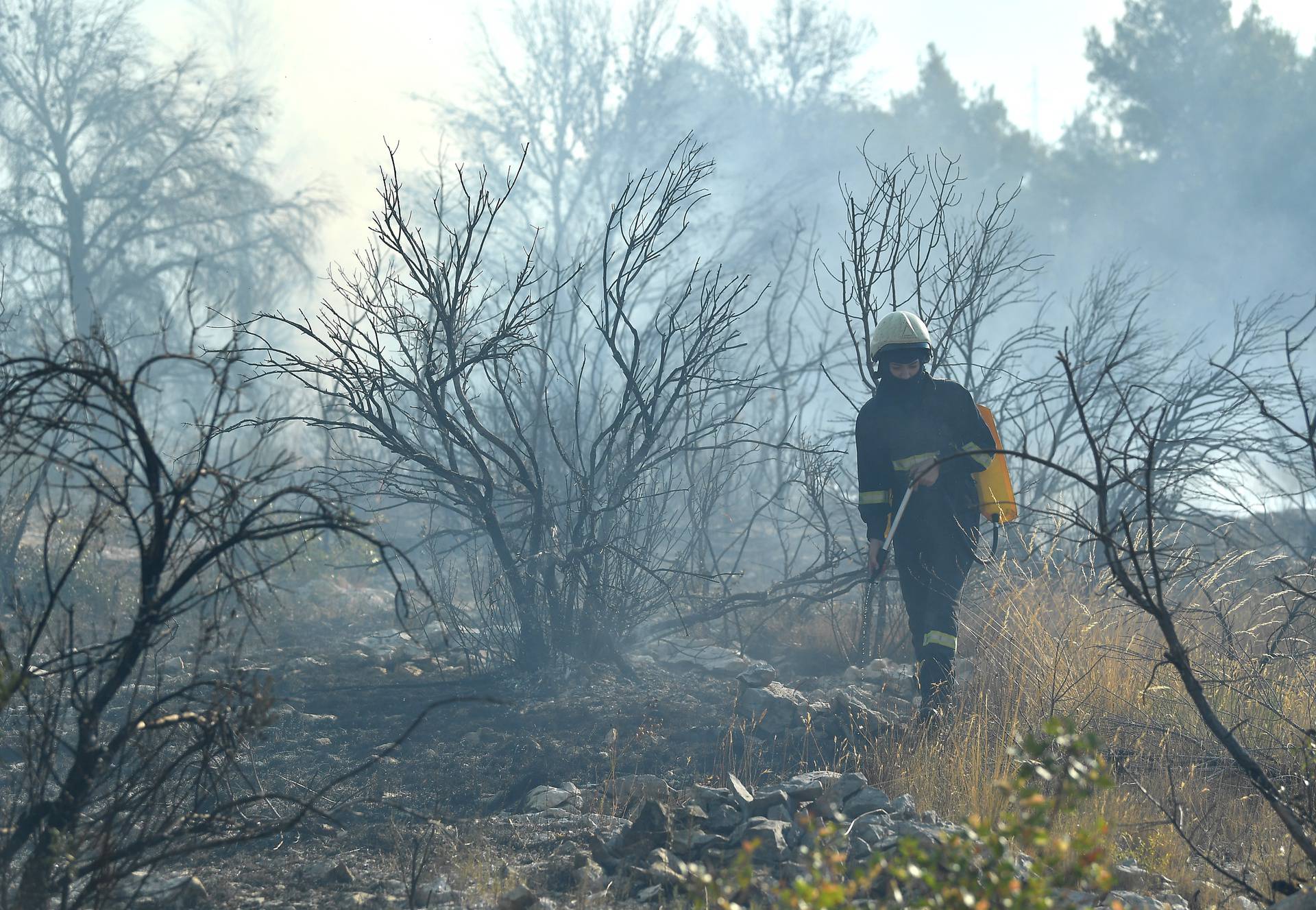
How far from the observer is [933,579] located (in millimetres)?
5328

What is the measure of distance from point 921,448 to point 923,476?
0.18 m

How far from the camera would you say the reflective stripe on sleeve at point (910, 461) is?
17.5 feet

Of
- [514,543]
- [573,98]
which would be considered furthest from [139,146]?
[514,543]

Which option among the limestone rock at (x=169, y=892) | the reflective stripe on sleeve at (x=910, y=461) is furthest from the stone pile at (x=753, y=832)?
the reflective stripe on sleeve at (x=910, y=461)

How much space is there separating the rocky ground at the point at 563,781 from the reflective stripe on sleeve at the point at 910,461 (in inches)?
45.9

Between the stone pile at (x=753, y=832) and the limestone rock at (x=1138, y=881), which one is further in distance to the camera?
the limestone rock at (x=1138, y=881)

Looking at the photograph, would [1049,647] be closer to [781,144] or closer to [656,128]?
[656,128]

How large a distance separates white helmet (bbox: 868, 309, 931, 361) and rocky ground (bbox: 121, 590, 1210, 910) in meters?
1.72

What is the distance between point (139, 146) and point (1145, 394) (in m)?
16.2

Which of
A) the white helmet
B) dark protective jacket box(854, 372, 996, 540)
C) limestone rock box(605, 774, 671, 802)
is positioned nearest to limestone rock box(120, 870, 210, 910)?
limestone rock box(605, 774, 671, 802)

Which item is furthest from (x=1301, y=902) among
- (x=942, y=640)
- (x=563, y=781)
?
(x=563, y=781)

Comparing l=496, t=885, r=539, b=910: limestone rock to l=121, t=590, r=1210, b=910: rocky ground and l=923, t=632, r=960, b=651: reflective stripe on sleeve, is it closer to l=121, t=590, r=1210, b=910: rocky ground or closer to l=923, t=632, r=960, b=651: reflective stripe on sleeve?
l=121, t=590, r=1210, b=910: rocky ground

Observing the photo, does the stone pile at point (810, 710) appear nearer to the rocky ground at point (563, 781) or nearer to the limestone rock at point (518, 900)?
the rocky ground at point (563, 781)

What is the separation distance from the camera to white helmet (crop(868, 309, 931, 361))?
531cm
